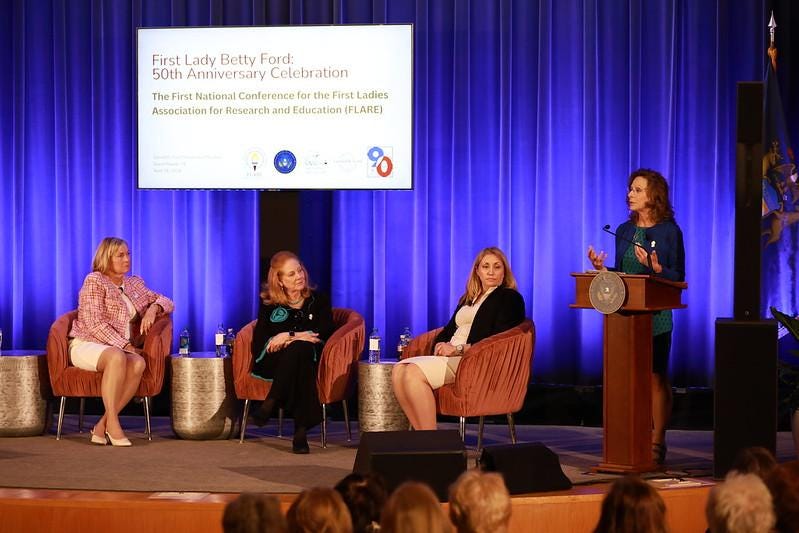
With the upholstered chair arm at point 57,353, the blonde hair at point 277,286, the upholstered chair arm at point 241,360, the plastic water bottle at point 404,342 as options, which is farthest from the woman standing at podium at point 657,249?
the upholstered chair arm at point 57,353

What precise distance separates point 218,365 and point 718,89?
3448 millimetres

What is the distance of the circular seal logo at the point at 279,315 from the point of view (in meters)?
6.46

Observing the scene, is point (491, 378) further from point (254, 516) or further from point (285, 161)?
point (254, 516)

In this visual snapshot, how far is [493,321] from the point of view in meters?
6.12

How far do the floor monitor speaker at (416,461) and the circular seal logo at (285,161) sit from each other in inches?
110

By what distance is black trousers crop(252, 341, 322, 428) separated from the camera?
621cm

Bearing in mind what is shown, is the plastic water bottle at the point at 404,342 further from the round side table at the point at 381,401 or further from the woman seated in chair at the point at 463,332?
the woman seated in chair at the point at 463,332

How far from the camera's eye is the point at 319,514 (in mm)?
2662

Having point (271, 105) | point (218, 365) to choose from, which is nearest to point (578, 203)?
point (271, 105)

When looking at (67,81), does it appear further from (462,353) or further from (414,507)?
(414,507)

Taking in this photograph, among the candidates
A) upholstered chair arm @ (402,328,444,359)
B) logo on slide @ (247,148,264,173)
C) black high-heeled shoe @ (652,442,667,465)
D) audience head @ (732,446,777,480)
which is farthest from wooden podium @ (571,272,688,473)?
logo on slide @ (247,148,264,173)

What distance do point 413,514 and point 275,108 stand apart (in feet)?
15.6

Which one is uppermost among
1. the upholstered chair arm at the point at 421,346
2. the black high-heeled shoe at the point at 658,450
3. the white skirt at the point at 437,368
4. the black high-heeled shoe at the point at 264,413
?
the upholstered chair arm at the point at 421,346

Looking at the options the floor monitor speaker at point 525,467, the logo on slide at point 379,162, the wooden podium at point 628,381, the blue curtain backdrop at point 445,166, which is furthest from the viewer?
the blue curtain backdrop at point 445,166
